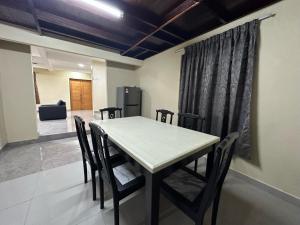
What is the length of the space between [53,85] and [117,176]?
870 cm

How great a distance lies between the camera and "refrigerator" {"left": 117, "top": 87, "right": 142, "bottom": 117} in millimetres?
3971

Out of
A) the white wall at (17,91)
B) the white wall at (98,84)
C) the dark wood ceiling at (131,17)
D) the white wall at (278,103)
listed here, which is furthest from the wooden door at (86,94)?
the white wall at (278,103)

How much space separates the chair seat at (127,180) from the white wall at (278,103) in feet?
5.68

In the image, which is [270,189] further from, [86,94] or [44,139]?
[86,94]

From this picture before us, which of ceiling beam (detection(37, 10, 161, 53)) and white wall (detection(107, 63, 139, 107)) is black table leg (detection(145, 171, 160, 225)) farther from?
white wall (detection(107, 63, 139, 107))

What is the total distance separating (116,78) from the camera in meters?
4.33

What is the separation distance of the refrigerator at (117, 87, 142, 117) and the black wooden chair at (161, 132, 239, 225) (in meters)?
2.96

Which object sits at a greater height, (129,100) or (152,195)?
(129,100)

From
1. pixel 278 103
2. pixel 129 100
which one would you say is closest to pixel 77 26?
pixel 129 100

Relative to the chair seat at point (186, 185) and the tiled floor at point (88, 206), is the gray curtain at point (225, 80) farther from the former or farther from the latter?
the chair seat at point (186, 185)

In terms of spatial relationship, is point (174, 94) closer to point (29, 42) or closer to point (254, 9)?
point (254, 9)

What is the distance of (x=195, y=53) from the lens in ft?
8.36

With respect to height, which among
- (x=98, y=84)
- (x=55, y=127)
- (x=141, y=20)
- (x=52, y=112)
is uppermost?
(x=141, y=20)

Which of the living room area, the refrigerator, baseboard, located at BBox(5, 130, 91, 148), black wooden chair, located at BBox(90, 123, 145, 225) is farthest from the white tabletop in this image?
the living room area
